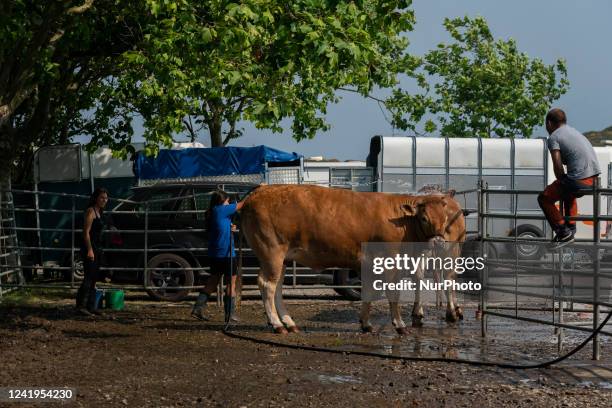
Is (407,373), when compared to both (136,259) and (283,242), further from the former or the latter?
(136,259)

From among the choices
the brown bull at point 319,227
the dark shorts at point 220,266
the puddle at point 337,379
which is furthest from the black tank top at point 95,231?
the puddle at point 337,379

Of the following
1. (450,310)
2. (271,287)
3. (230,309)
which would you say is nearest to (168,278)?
(230,309)

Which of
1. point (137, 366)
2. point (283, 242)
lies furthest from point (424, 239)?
point (137, 366)

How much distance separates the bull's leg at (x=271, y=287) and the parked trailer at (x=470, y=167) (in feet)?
40.3

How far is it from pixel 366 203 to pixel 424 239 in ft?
3.00

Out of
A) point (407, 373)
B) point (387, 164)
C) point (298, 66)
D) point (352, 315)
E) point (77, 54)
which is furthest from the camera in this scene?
point (387, 164)

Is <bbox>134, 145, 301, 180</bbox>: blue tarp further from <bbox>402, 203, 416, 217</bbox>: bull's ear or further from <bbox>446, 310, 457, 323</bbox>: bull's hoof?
<bbox>402, 203, 416, 217</bbox>: bull's ear

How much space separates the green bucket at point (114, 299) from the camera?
15.9 m

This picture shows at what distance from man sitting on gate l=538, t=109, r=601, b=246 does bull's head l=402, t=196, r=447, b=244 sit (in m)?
2.22

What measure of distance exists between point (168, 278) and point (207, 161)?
22.3 feet

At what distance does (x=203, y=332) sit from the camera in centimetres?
1321

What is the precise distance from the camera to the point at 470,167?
84.1ft

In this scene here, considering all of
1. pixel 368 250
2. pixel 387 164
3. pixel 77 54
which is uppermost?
pixel 77 54

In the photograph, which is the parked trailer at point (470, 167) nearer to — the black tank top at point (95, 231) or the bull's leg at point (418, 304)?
the black tank top at point (95, 231)
